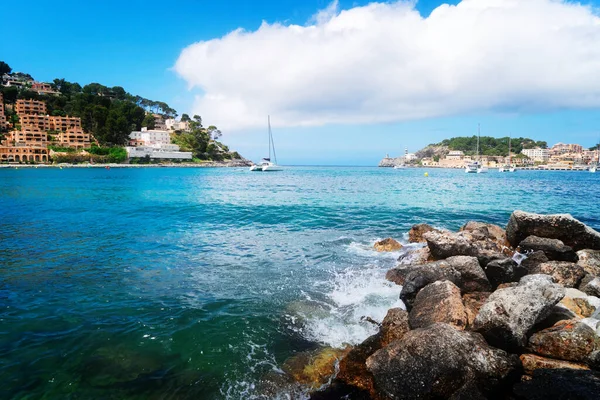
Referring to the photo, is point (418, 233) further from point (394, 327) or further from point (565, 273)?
point (394, 327)

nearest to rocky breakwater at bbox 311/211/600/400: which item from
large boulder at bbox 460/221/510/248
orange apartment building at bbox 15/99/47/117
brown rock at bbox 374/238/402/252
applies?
large boulder at bbox 460/221/510/248

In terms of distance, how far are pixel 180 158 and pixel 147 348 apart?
604ft

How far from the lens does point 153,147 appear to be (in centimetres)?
17250

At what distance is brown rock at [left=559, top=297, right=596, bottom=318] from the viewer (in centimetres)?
799

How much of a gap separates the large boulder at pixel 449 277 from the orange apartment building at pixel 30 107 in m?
199

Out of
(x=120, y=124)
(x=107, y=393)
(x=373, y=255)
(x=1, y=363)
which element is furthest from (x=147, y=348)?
Result: (x=120, y=124)

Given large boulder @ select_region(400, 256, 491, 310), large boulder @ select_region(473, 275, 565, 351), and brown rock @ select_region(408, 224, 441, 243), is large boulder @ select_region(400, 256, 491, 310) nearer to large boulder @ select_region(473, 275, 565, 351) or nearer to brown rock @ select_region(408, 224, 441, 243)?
large boulder @ select_region(473, 275, 565, 351)

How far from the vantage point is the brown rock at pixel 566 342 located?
625 cm

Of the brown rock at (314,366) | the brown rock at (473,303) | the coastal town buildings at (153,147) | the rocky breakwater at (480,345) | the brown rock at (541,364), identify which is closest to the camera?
the rocky breakwater at (480,345)

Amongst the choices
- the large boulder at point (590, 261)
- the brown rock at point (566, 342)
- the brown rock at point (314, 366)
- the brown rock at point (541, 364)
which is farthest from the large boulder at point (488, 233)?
the brown rock at point (314, 366)

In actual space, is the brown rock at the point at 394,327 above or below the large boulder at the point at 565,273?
below

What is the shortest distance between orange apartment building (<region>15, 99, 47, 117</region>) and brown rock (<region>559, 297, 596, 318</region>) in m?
202

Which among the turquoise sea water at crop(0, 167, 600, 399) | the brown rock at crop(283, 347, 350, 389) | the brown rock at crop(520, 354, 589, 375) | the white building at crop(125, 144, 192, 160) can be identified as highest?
the white building at crop(125, 144, 192, 160)

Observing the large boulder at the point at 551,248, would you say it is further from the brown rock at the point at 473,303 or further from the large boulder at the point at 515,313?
the large boulder at the point at 515,313
